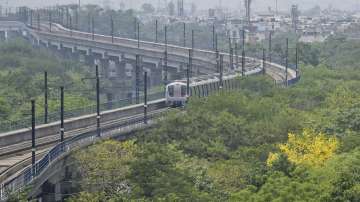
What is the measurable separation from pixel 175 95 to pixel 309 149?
2310 centimetres

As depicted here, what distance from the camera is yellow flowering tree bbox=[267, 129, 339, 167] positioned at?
128ft

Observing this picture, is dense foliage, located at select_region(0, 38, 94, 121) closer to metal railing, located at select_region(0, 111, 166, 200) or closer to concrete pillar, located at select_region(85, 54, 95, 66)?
concrete pillar, located at select_region(85, 54, 95, 66)

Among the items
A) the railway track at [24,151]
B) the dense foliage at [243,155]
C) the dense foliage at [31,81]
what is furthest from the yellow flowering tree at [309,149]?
the dense foliage at [31,81]

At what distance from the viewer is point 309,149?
135ft

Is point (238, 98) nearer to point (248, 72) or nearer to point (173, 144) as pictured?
point (173, 144)

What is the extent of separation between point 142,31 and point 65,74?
88886mm

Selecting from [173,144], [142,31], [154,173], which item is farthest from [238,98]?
[142,31]

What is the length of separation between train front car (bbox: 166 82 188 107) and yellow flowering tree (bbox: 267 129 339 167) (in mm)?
20475

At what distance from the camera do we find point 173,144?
44.1 metres

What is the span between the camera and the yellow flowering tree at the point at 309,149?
39156mm

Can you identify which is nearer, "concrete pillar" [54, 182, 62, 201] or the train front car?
"concrete pillar" [54, 182, 62, 201]

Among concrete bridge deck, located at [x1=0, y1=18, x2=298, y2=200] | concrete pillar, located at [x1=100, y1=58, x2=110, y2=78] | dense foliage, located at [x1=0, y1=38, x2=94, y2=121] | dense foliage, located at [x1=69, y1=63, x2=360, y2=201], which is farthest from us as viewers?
concrete pillar, located at [x1=100, y1=58, x2=110, y2=78]

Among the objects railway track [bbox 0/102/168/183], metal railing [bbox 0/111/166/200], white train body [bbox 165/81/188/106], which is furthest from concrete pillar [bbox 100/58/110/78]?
railway track [bbox 0/102/168/183]

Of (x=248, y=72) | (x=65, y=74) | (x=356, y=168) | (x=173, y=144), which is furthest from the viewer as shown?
(x=65, y=74)
